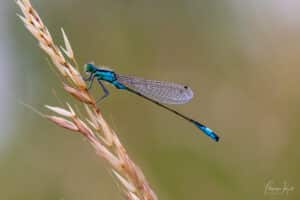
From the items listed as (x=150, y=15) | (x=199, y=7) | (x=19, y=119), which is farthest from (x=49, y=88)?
(x=199, y=7)

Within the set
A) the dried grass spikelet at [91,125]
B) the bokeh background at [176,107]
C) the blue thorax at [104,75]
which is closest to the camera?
the dried grass spikelet at [91,125]
